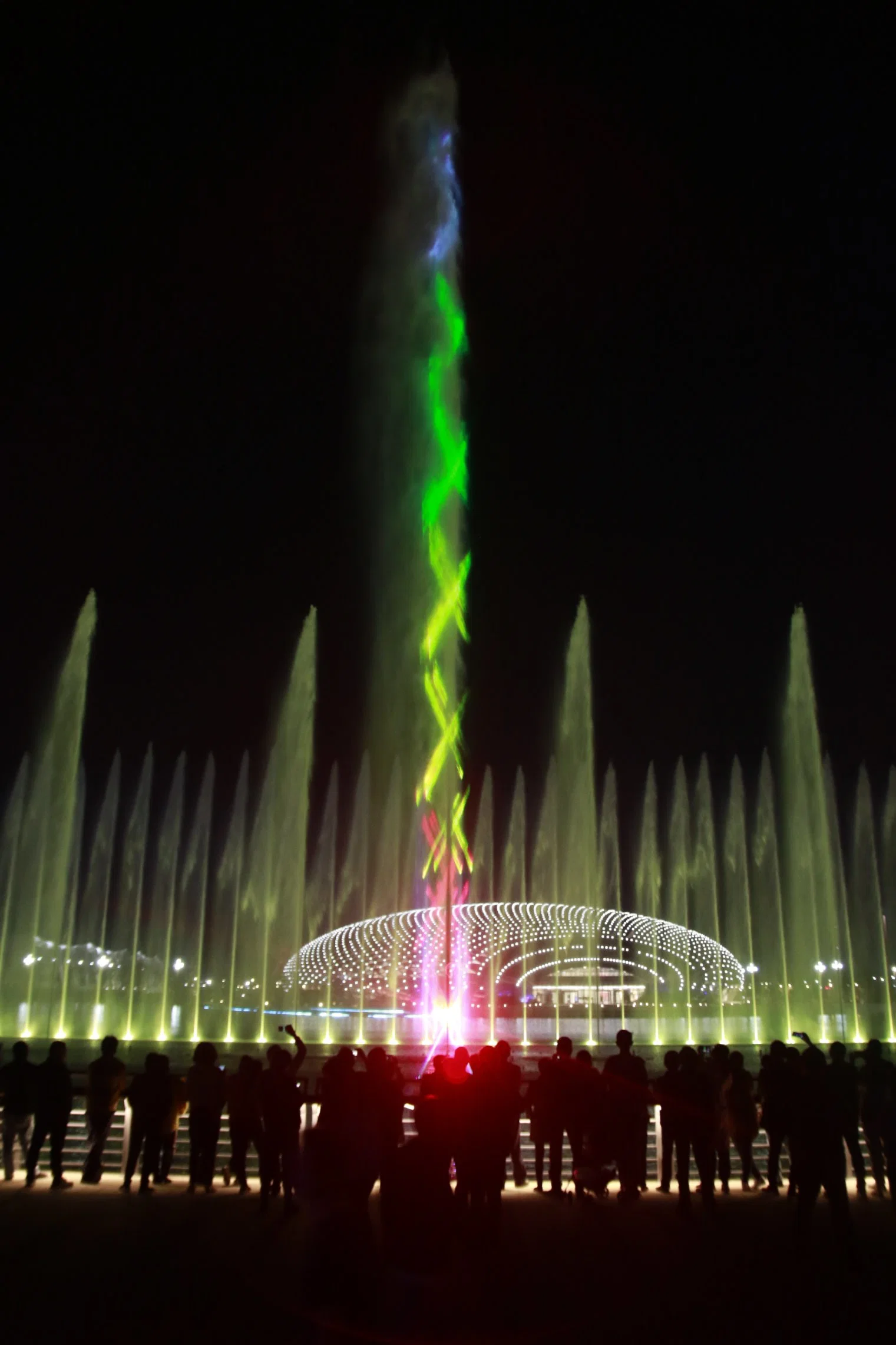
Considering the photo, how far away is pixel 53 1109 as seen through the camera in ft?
29.2

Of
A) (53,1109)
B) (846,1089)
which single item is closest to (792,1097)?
(846,1089)

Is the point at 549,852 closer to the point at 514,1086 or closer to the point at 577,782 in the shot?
the point at 577,782

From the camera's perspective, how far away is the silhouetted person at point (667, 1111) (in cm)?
888

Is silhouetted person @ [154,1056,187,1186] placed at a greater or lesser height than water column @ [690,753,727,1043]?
lesser

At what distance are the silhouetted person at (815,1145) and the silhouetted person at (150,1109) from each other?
4934 millimetres

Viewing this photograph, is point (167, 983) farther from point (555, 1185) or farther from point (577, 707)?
point (555, 1185)

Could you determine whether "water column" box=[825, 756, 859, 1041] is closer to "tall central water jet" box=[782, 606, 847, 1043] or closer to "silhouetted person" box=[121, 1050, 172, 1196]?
"tall central water jet" box=[782, 606, 847, 1043]

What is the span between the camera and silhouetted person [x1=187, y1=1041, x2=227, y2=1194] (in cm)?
887

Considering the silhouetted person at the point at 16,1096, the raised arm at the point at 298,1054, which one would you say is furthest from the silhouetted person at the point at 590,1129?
the silhouetted person at the point at 16,1096

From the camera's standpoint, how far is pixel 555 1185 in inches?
357

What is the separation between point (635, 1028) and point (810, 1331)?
27.8m

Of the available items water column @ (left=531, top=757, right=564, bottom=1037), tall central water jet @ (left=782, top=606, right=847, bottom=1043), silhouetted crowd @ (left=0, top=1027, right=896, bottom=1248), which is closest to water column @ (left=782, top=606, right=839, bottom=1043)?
tall central water jet @ (left=782, top=606, right=847, bottom=1043)

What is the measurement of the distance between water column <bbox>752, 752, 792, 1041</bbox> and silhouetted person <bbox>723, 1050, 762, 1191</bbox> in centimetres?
1866

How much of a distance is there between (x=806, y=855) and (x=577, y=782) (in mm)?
6124
